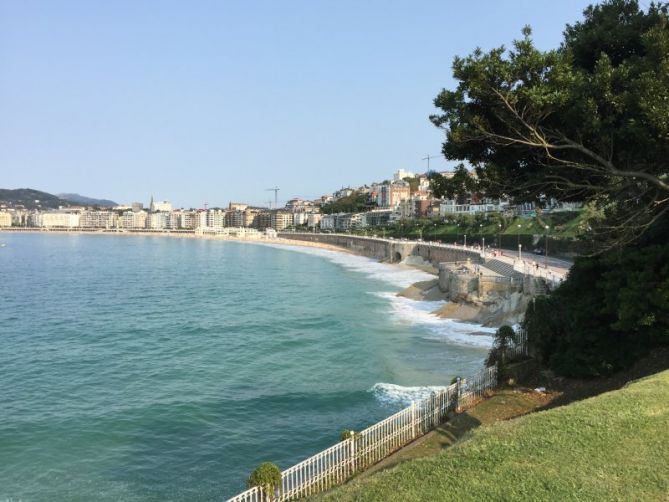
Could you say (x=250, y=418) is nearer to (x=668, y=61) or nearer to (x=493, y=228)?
(x=668, y=61)

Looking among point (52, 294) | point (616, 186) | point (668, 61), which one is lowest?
point (52, 294)

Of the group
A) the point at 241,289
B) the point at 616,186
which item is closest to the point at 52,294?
the point at 241,289

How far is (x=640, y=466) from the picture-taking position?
666 cm

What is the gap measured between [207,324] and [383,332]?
12.2 metres

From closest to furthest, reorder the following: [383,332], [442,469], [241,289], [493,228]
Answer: [442,469]
[383,332]
[241,289]
[493,228]

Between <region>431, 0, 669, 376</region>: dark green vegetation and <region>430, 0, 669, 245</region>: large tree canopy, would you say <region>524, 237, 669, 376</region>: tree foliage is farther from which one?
<region>430, 0, 669, 245</region>: large tree canopy

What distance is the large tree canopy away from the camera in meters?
10.6

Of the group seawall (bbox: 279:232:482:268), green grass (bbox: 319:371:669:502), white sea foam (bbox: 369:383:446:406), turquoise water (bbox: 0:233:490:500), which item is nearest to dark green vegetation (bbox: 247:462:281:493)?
green grass (bbox: 319:371:669:502)

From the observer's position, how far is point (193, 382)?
71.7 feet

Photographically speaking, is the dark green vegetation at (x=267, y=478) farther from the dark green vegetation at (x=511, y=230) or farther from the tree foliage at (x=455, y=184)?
the dark green vegetation at (x=511, y=230)

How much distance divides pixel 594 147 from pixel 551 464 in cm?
807

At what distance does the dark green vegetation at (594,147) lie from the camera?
10891 mm

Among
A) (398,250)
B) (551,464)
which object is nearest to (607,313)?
(551,464)

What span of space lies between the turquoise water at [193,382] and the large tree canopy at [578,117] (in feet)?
30.0
